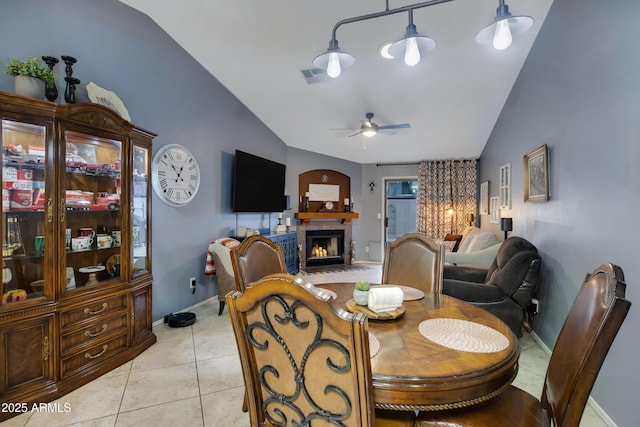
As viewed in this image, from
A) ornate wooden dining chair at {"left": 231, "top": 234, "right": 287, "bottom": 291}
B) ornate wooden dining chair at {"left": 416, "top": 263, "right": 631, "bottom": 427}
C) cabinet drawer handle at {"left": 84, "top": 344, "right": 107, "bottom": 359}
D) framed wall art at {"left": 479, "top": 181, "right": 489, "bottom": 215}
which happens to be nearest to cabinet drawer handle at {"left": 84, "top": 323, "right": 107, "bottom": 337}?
cabinet drawer handle at {"left": 84, "top": 344, "right": 107, "bottom": 359}

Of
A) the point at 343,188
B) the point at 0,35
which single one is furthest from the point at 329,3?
the point at 343,188

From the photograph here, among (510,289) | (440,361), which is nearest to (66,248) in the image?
(440,361)

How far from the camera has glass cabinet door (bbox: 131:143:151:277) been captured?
9.00ft

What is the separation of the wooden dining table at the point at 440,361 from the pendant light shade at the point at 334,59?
177 cm

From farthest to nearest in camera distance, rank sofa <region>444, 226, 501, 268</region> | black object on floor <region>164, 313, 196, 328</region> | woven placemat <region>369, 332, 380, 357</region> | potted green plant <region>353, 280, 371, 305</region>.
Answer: sofa <region>444, 226, 501, 268</region>
black object on floor <region>164, 313, 196, 328</region>
potted green plant <region>353, 280, 371, 305</region>
woven placemat <region>369, 332, 380, 357</region>

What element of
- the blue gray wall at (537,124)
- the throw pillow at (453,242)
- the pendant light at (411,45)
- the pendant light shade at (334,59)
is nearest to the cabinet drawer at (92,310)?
the blue gray wall at (537,124)

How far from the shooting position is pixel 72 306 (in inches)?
85.0

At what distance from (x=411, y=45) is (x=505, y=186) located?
10.6 feet

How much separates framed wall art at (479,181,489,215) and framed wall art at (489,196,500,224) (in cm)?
27

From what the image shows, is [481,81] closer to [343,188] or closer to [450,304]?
[450,304]

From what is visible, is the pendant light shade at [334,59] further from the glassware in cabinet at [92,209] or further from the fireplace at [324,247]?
the fireplace at [324,247]

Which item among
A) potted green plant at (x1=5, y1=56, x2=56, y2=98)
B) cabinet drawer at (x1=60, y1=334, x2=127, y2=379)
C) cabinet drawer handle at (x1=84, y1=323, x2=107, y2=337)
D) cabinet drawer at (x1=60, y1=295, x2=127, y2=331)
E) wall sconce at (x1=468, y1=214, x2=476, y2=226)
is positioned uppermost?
potted green plant at (x1=5, y1=56, x2=56, y2=98)

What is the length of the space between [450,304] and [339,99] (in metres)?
3.39

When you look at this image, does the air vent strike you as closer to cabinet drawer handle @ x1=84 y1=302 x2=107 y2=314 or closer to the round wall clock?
the round wall clock
